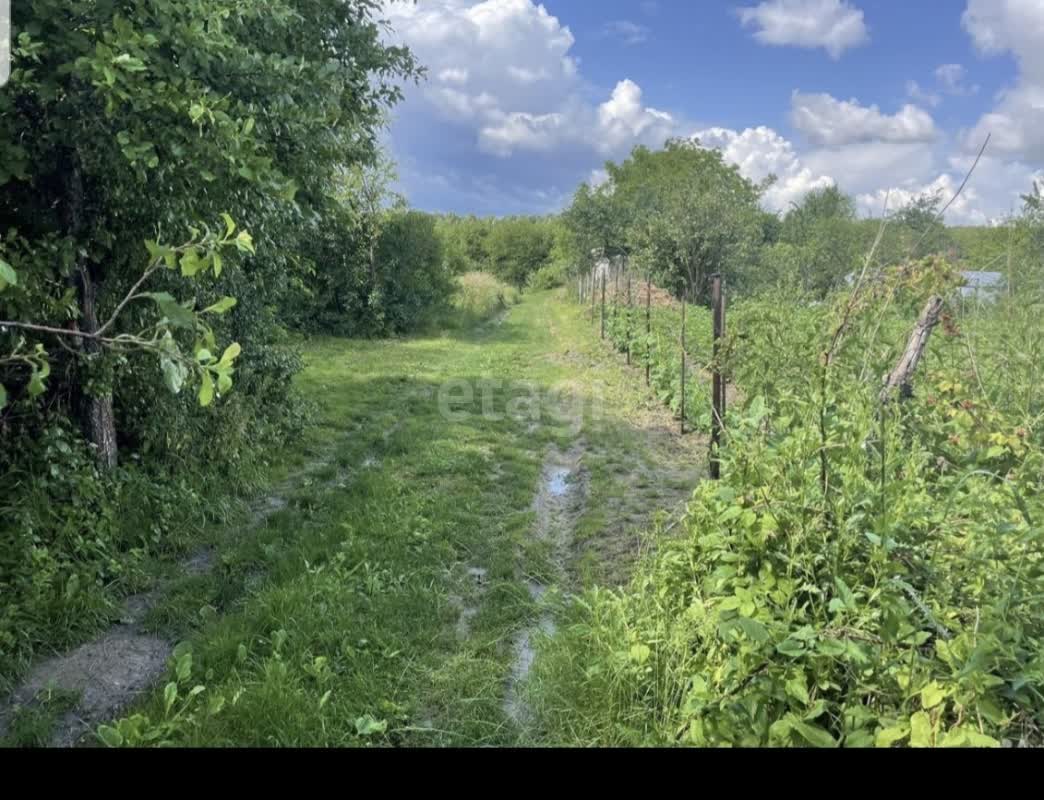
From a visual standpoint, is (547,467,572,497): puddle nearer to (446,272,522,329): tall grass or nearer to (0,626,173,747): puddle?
(0,626,173,747): puddle

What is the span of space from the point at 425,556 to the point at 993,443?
318cm

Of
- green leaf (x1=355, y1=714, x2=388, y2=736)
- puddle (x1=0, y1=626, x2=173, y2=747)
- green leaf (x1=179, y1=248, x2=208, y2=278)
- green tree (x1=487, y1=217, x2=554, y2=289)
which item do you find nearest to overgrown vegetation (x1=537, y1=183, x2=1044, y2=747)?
green leaf (x1=355, y1=714, x2=388, y2=736)

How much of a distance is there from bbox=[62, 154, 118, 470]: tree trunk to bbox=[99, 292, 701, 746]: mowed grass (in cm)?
99

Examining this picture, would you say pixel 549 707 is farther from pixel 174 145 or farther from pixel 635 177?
pixel 635 177

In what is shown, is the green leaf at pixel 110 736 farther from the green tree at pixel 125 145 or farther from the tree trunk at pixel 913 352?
the tree trunk at pixel 913 352

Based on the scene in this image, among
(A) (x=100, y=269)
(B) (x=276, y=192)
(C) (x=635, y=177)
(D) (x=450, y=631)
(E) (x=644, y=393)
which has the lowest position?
(D) (x=450, y=631)

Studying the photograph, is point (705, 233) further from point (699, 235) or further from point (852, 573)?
point (852, 573)

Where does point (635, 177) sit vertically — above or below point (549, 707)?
above

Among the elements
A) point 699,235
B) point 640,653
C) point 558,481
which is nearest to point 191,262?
point 640,653

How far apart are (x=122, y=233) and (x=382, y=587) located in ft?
8.85

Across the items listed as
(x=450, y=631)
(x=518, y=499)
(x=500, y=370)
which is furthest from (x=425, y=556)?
(x=500, y=370)

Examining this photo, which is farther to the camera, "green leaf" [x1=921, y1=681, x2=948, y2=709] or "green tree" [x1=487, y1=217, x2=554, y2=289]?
"green tree" [x1=487, y1=217, x2=554, y2=289]

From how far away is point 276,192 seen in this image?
4.26 m

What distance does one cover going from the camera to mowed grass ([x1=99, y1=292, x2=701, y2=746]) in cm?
287
